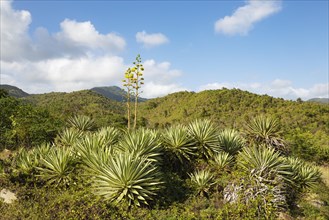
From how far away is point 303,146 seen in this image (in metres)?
20.7

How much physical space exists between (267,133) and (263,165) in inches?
166

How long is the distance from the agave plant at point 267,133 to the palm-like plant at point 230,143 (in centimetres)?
77

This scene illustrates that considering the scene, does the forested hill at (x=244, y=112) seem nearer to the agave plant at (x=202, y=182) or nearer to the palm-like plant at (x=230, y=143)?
the palm-like plant at (x=230, y=143)

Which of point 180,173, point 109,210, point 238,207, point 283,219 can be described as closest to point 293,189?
point 283,219

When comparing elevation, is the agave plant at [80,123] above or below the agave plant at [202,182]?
above

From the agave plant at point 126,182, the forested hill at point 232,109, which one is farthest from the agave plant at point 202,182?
the forested hill at point 232,109

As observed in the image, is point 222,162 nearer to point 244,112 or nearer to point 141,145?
point 141,145

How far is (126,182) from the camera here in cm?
770

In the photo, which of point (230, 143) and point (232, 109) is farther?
point (232, 109)

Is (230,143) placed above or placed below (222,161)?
above

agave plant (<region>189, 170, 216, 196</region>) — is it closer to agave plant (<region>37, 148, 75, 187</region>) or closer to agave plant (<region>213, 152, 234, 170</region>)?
agave plant (<region>213, 152, 234, 170</region>)

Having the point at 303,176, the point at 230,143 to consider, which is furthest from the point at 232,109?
the point at 303,176

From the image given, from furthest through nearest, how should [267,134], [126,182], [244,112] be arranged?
1. [244,112]
2. [267,134]
3. [126,182]

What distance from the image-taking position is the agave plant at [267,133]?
12.7 m
